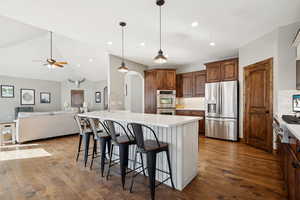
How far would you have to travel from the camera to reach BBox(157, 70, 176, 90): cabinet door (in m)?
5.95

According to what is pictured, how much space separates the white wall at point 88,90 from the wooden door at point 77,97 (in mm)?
202

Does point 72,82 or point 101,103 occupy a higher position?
point 72,82

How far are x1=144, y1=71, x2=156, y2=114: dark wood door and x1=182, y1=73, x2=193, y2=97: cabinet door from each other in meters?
1.22

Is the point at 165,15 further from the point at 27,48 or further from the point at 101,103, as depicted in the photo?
the point at 101,103

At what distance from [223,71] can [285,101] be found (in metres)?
1.94

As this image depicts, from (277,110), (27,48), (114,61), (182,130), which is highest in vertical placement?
(27,48)

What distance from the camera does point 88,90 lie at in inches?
397

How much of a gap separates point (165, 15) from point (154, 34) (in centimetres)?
83

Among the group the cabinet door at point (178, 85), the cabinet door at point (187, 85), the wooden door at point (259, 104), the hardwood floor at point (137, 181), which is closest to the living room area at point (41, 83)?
the hardwood floor at point (137, 181)

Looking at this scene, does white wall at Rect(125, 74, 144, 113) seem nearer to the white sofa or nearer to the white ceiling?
the white sofa

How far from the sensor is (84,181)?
2.38 meters

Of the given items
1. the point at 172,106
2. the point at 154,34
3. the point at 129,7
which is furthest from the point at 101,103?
the point at 129,7

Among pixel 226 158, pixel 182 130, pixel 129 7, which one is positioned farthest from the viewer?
pixel 226 158

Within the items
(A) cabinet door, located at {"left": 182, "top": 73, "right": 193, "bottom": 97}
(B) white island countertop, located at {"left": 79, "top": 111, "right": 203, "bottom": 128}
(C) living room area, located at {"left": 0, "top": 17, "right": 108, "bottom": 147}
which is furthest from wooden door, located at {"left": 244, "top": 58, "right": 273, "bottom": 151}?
(C) living room area, located at {"left": 0, "top": 17, "right": 108, "bottom": 147}
